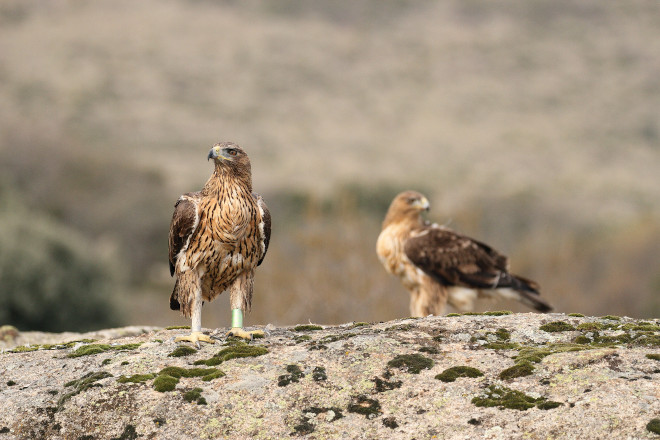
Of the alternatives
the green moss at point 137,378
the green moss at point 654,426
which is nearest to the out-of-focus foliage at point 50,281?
the green moss at point 137,378

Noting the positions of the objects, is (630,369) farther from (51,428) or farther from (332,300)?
(332,300)

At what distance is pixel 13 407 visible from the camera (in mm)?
5406

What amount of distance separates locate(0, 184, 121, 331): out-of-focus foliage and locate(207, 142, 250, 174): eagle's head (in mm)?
18152

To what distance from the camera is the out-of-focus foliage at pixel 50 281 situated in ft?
79.2

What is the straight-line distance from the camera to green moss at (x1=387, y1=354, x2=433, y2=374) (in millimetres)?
5527

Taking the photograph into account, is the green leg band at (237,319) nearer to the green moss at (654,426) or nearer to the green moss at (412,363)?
the green moss at (412,363)

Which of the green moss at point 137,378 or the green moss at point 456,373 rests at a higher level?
the green moss at point 456,373

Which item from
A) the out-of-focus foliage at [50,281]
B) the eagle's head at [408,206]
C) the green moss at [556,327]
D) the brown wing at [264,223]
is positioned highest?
the brown wing at [264,223]

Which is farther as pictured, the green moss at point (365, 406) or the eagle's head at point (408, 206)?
the eagle's head at point (408, 206)

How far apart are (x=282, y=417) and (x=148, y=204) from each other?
181 feet

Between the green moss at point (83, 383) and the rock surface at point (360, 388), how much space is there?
10 millimetres

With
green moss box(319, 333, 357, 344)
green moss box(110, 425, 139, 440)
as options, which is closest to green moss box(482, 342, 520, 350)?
green moss box(319, 333, 357, 344)

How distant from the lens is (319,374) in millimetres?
5496

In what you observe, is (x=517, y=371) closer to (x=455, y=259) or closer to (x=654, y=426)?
(x=654, y=426)
